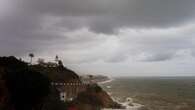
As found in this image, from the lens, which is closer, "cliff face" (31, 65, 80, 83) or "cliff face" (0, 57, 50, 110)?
"cliff face" (0, 57, 50, 110)

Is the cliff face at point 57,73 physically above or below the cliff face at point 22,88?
above

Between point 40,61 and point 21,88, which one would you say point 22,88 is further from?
point 40,61

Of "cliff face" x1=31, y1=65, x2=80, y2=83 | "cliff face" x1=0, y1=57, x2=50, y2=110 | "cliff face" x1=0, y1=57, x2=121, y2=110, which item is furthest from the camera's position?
"cliff face" x1=31, y1=65, x2=80, y2=83

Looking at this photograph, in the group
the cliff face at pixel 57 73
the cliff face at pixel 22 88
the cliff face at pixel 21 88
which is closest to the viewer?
the cliff face at pixel 21 88

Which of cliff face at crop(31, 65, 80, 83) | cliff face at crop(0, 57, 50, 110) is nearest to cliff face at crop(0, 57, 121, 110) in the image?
cliff face at crop(0, 57, 50, 110)

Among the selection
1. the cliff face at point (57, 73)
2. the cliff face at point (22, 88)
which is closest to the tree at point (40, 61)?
the cliff face at point (57, 73)

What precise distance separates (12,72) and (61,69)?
40840 mm

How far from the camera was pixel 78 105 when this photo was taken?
58719 millimetres

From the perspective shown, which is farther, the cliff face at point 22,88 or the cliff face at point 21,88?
the cliff face at point 22,88

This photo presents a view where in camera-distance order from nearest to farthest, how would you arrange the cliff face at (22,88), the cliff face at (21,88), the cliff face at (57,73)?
the cliff face at (21,88) < the cliff face at (22,88) < the cliff face at (57,73)

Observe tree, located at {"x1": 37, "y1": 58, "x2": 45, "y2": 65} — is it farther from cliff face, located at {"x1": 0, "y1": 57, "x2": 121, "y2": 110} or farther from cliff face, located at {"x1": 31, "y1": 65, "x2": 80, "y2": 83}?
cliff face, located at {"x1": 0, "y1": 57, "x2": 121, "y2": 110}

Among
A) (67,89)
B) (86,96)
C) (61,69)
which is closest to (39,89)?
(67,89)

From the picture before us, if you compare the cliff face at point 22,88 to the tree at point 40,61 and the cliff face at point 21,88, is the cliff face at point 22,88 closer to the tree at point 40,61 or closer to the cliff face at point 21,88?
the cliff face at point 21,88

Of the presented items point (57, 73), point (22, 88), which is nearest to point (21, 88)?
point (22, 88)
